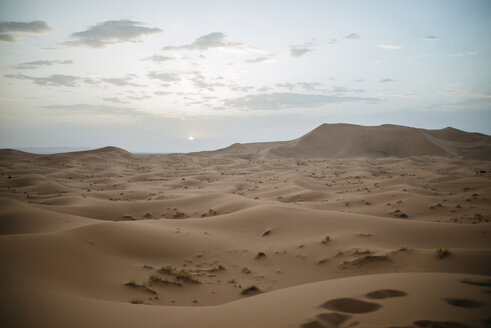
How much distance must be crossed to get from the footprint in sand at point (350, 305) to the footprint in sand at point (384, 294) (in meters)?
0.22

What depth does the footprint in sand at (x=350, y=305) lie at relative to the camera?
328 cm

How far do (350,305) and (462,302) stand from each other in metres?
1.21

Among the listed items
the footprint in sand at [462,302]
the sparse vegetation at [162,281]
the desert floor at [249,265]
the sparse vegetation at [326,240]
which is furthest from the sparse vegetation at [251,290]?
the footprint in sand at [462,302]

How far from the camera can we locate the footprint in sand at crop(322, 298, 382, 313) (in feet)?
10.7

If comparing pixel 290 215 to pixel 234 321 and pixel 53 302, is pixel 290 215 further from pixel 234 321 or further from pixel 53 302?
pixel 53 302

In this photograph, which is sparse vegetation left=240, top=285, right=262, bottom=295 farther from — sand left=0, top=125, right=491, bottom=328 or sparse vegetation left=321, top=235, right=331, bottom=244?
sparse vegetation left=321, top=235, right=331, bottom=244

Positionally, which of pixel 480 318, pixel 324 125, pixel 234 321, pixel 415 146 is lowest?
pixel 234 321

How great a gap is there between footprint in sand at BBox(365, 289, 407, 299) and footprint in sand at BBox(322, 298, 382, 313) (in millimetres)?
221

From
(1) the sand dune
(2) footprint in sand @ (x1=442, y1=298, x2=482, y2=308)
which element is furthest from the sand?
(1) the sand dune

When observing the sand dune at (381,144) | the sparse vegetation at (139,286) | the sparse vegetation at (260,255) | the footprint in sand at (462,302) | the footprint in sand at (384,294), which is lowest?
the sparse vegetation at (260,255)

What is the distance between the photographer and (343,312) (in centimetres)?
327

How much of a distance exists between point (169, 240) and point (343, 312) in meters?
5.30

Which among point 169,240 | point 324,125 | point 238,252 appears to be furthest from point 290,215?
point 324,125

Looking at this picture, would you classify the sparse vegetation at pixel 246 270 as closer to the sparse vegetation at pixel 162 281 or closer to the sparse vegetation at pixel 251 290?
the sparse vegetation at pixel 251 290
